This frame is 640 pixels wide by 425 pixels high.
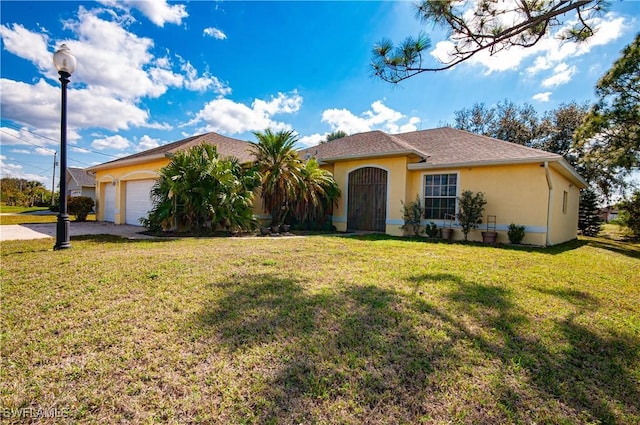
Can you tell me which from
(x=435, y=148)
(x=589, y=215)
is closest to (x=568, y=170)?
(x=435, y=148)

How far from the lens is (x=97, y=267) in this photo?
4.83 m

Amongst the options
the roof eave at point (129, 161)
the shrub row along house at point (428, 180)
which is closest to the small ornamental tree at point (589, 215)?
the shrub row along house at point (428, 180)

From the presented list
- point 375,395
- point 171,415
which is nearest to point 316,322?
point 375,395

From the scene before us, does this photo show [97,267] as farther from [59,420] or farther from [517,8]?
[517,8]

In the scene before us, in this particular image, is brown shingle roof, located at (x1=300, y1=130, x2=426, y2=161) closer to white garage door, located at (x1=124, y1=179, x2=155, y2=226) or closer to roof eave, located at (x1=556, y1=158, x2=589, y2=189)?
roof eave, located at (x1=556, y1=158, x2=589, y2=189)

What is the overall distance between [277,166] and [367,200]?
13.8 ft

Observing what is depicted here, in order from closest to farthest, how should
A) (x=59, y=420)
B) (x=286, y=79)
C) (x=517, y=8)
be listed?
(x=59, y=420) < (x=517, y=8) < (x=286, y=79)

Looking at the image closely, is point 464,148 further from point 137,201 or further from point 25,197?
point 25,197

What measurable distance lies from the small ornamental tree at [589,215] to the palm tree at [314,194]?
17.8m

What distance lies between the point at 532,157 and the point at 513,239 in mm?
2748

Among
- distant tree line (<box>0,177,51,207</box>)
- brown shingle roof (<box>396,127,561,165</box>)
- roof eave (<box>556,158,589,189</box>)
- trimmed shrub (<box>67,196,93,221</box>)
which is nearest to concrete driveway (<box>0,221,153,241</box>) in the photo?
trimmed shrub (<box>67,196,93,221</box>)

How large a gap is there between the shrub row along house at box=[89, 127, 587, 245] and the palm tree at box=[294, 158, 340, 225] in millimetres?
879

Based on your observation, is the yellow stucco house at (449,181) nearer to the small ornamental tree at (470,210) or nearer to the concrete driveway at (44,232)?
the small ornamental tree at (470,210)

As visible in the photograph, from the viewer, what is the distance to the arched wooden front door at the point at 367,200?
1209cm
